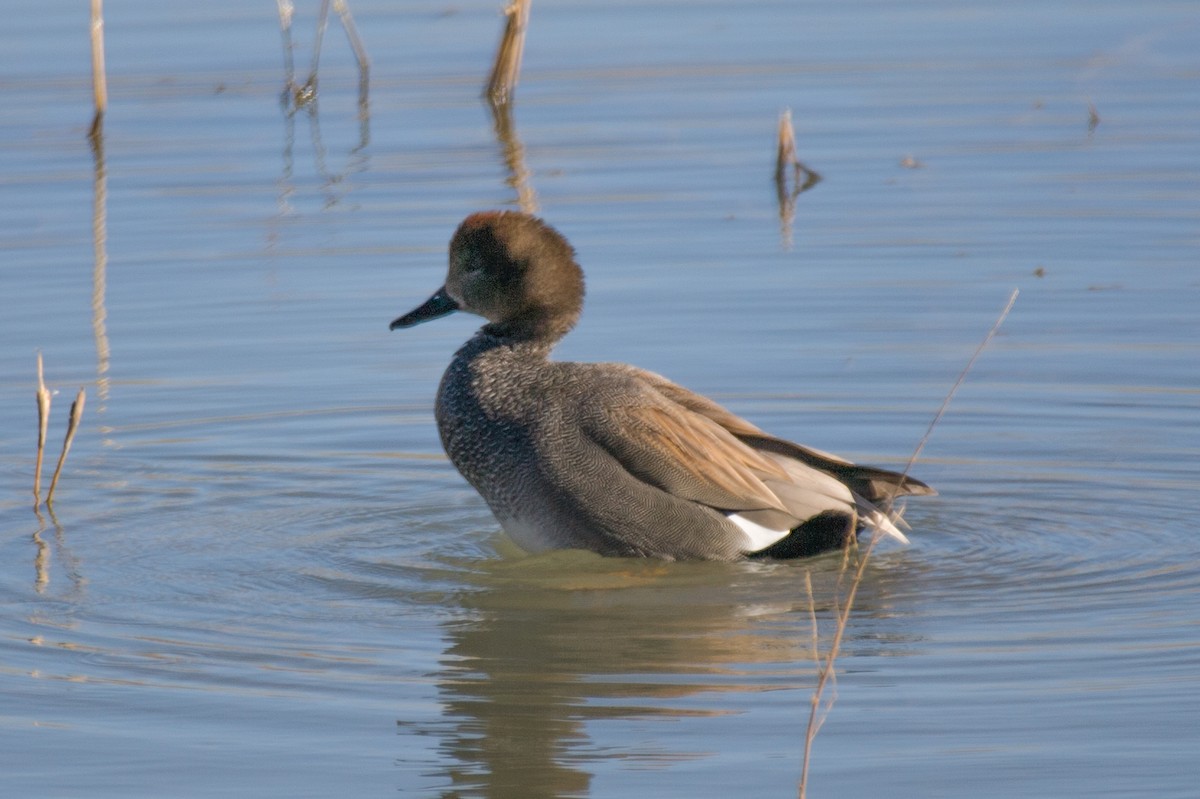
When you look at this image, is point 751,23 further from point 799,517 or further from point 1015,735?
point 1015,735

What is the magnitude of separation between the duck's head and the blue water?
76 cm

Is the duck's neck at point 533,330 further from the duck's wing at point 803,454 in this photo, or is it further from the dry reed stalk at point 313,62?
the dry reed stalk at point 313,62

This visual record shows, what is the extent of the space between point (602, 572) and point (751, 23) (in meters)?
9.37

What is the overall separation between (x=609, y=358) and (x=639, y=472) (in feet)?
7.31

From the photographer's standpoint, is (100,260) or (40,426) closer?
(40,426)

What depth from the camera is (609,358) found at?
29.2ft

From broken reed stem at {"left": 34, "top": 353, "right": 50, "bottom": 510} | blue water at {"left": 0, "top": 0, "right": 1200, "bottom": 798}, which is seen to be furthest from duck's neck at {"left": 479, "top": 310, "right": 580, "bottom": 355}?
broken reed stem at {"left": 34, "top": 353, "right": 50, "bottom": 510}

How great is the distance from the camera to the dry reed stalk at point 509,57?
1316cm

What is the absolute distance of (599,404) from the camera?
→ 6.81 meters

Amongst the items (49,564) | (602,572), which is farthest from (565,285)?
(49,564)

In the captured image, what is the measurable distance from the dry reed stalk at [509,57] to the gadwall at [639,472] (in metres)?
6.48

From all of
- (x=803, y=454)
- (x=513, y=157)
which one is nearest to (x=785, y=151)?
(x=513, y=157)

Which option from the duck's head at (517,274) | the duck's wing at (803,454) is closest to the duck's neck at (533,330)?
the duck's head at (517,274)

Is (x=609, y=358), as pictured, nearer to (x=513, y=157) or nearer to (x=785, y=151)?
(x=785, y=151)
